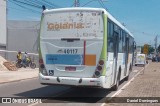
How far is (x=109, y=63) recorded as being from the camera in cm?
1375

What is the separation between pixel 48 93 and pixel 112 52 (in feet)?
10.6

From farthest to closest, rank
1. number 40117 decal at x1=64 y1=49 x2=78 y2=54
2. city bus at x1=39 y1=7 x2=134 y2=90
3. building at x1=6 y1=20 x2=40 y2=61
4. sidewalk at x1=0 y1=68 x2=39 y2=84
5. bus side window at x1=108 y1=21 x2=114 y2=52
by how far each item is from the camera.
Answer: building at x1=6 y1=20 x2=40 y2=61 → sidewalk at x1=0 y1=68 x2=39 y2=84 → bus side window at x1=108 y1=21 x2=114 y2=52 → number 40117 decal at x1=64 y1=49 x2=78 y2=54 → city bus at x1=39 y1=7 x2=134 y2=90

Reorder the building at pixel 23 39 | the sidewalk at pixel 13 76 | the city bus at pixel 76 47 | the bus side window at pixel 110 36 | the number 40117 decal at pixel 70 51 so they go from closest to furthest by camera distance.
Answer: the city bus at pixel 76 47
the number 40117 decal at pixel 70 51
the bus side window at pixel 110 36
the sidewalk at pixel 13 76
the building at pixel 23 39

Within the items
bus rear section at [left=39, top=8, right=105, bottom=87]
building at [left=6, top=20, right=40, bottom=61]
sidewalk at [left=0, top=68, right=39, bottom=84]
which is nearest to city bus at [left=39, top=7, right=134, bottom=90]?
bus rear section at [left=39, top=8, right=105, bottom=87]

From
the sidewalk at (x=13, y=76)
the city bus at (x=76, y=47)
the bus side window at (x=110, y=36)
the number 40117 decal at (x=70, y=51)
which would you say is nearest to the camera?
the city bus at (x=76, y=47)

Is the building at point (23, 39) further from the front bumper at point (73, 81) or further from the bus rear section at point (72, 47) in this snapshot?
the front bumper at point (73, 81)

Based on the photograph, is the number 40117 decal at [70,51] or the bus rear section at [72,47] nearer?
the bus rear section at [72,47]

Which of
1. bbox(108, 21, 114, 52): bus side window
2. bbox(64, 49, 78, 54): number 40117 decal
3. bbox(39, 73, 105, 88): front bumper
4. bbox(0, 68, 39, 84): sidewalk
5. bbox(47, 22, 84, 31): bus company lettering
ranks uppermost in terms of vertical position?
bbox(47, 22, 84, 31): bus company lettering

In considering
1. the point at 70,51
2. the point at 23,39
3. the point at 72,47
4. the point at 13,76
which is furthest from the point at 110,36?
the point at 23,39

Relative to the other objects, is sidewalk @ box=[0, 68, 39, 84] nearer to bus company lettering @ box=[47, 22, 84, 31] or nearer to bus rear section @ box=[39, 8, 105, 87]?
bus rear section @ box=[39, 8, 105, 87]

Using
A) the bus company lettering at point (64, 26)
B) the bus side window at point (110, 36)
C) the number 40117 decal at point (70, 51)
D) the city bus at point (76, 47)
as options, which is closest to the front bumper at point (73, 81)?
the city bus at point (76, 47)

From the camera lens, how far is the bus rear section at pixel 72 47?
12.9 meters

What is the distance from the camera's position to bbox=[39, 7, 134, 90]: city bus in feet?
42.3

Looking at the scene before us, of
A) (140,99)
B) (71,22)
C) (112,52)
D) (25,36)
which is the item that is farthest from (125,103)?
(25,36)
